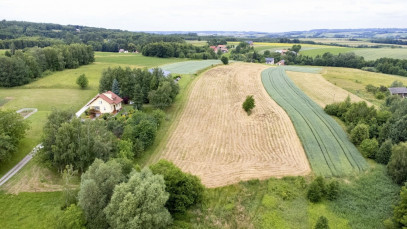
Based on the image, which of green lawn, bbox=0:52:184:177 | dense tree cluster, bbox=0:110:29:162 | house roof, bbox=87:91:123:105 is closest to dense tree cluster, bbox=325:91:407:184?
house roof, bbox=87:91:123:105

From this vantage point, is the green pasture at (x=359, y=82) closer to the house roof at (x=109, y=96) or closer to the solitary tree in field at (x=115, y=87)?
the house roof at (x=109, y=96)

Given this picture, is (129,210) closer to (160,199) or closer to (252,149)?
(160,199)

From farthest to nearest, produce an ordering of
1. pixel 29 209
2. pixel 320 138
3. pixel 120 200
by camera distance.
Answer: pixel 320 138, pixel 29 209, pixel 120 200

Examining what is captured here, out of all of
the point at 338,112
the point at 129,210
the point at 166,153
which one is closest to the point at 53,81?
the point at 166,153

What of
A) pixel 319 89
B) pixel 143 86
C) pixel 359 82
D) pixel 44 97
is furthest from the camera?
pixel 359 82

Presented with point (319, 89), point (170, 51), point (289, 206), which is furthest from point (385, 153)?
point (170, 51)

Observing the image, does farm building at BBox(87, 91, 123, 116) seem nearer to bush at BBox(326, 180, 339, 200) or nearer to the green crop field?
bush at BBox(326, 180, 339, 200)

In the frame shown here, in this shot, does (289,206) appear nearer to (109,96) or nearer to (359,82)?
(109,96)
